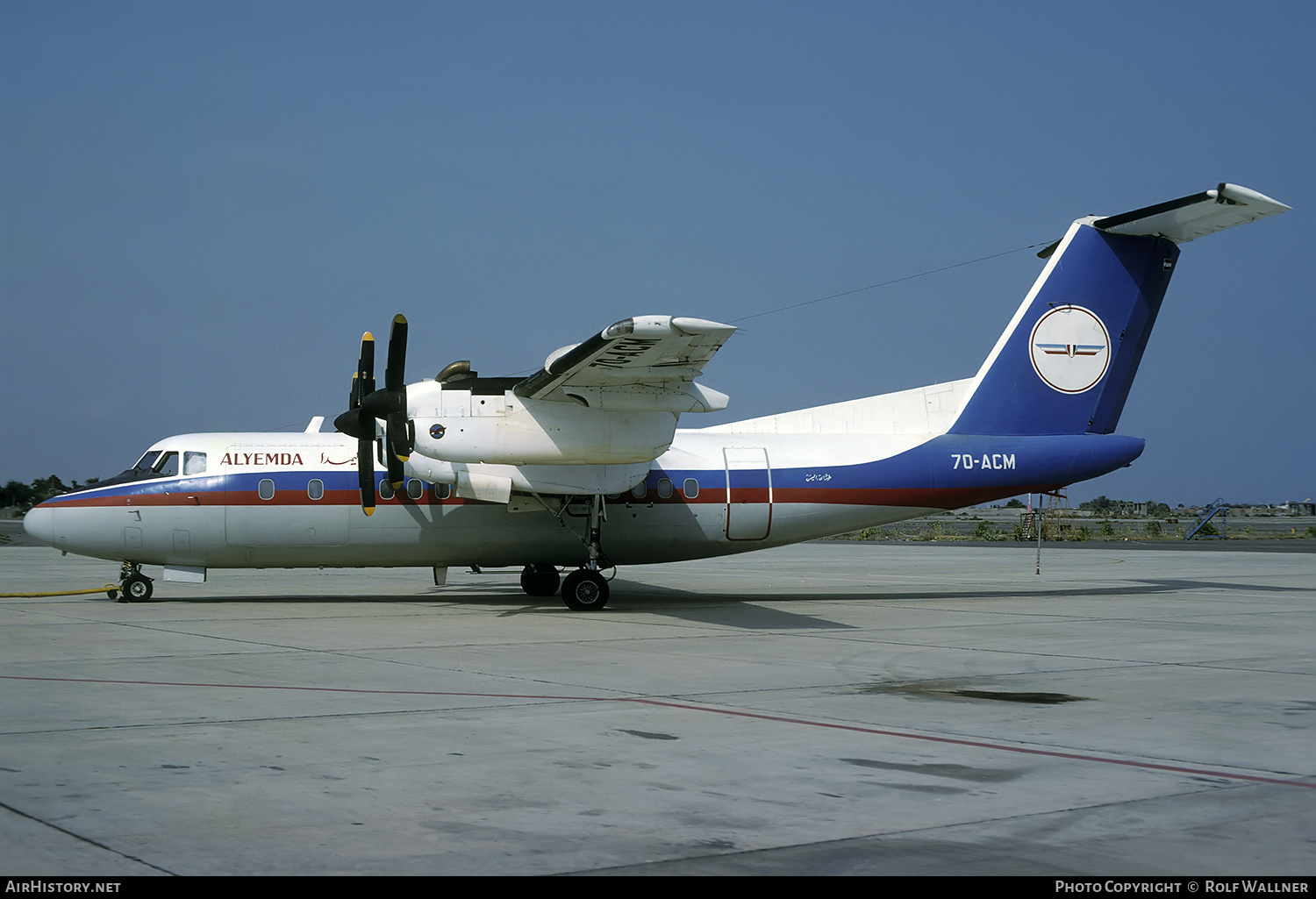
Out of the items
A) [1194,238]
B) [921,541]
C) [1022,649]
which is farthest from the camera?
[921,541]

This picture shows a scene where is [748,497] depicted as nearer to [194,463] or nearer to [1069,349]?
[1069,349]

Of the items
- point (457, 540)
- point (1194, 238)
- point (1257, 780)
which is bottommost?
point (1257, 780)

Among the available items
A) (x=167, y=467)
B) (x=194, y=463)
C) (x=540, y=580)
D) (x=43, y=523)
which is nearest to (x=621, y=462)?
(x=540, y=580)

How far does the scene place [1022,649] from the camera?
13.6 metres

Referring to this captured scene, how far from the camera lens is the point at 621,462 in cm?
1811

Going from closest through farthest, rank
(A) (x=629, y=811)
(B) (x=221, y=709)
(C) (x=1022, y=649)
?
(A) (x=629, y=811)
(B) (x=221, y=709)
(C) (x=1022, y=649)

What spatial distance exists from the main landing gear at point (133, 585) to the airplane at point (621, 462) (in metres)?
0.03

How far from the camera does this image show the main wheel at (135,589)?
20219 mm

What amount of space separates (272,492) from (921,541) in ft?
146

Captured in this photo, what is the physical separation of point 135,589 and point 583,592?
322 inches

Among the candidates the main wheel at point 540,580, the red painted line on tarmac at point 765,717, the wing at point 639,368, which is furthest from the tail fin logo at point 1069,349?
the red painted line on tarmac at point 765,717

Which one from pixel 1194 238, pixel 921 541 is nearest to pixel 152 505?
pixel 1194 238
